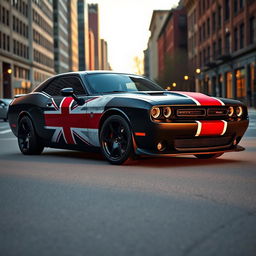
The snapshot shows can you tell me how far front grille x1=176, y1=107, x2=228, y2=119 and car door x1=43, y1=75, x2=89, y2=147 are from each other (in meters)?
1.73

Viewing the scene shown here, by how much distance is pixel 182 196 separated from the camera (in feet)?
17.3

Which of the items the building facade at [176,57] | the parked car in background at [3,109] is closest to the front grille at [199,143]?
the parked car in background at [3,109]

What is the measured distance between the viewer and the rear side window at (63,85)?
352 inches

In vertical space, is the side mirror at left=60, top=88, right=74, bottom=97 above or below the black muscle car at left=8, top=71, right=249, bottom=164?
above

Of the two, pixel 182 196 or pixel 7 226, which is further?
pixel 182 196

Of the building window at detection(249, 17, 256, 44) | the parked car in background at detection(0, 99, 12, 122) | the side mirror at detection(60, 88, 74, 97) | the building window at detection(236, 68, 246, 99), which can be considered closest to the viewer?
the side mirror at detection(60, 88, 74, 97)

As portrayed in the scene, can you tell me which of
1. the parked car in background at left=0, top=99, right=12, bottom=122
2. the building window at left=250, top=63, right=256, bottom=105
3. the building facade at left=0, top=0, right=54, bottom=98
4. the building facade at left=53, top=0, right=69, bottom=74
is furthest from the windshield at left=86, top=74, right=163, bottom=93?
the building facade at left=53, top=0, right=69, bottom=74

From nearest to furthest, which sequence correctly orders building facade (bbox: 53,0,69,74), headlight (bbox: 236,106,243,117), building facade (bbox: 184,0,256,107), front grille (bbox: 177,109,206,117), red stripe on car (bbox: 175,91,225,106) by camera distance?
front grille (bbox: 177,109,206,117) → red stripe on car (bbox: 175,91,225,106) → headlight (bbox: 236,106,243,117) → building facade (bbox: 184,0,256,107) → building facade (bbox: 53,0,69,74)

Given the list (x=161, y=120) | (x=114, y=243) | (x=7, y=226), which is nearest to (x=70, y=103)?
(x=161, y=120)

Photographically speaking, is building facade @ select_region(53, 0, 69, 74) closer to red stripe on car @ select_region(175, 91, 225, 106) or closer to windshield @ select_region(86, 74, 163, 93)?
windshield @ select_region(86, 74, 163, 93)

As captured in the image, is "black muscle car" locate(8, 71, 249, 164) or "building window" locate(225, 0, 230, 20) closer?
"black muscle car" locate(8, 71, 249, 164)

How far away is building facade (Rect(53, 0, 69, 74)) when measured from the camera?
117 m

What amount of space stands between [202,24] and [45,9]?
128 feet

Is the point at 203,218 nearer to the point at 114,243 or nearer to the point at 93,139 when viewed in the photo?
the point at 114,243
